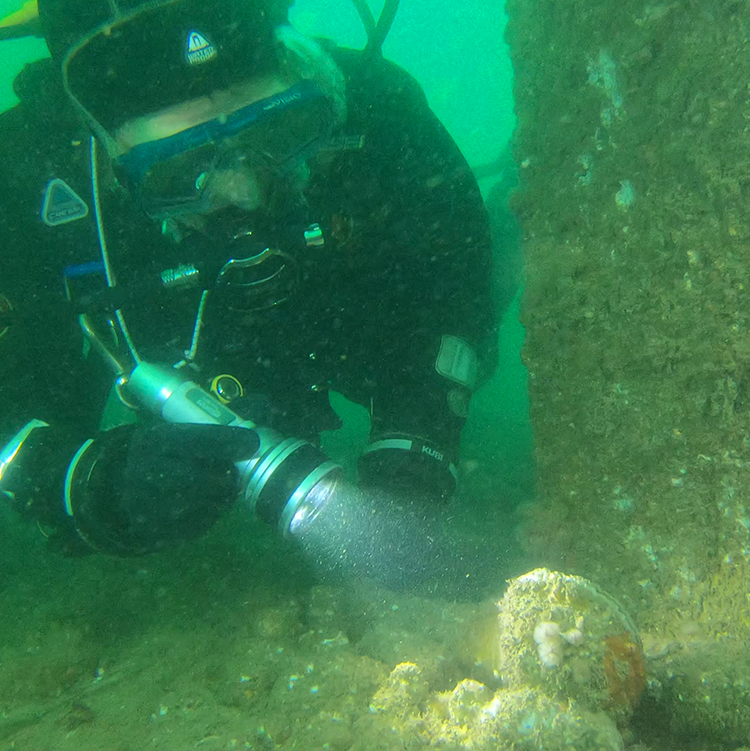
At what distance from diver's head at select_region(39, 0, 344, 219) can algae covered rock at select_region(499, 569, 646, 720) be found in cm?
207

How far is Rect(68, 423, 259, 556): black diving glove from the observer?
2.03 meters

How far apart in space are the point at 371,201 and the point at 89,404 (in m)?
2.09

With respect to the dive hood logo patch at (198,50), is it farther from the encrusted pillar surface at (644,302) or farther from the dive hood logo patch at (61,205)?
the encrusted pillar surface at (644,302)

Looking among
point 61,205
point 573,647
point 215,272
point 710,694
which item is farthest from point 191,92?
point 710,694

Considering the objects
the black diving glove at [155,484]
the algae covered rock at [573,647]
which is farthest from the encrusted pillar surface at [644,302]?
the black diving glove at [155,484]

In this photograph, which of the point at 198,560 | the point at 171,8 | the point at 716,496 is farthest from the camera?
the point at 198,560

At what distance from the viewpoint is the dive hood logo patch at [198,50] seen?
7.82 feet

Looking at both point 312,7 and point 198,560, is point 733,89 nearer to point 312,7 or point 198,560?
point 198,560

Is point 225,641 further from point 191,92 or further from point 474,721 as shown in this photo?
point 191,92

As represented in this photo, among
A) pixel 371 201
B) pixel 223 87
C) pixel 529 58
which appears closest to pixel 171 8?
pixel 223 87

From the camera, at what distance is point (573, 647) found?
1.43 m

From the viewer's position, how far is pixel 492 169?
7762mm

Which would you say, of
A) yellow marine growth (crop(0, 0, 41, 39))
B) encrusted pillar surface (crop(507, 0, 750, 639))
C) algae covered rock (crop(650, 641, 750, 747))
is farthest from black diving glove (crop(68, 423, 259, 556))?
yellow marine growth (crop(0, 0, 41, 39))

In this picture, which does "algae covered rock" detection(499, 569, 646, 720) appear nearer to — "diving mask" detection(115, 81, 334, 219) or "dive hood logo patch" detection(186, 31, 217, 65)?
"diving mask" detection(115, 81, 334, 219)
